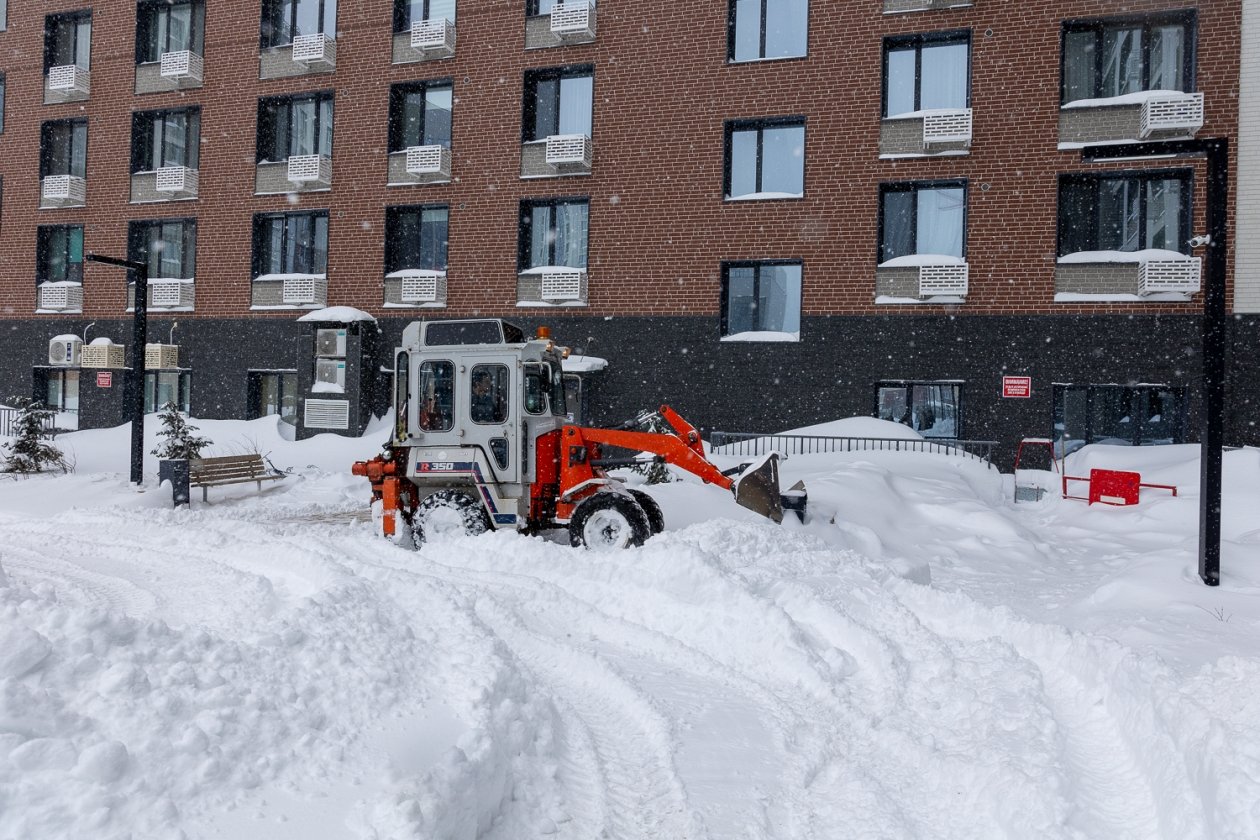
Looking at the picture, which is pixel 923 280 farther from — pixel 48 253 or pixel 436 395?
pixel 48 253

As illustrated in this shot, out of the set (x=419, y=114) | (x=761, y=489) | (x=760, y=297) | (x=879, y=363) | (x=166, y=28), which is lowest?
(x=761, y=489)

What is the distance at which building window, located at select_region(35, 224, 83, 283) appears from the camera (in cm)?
2577

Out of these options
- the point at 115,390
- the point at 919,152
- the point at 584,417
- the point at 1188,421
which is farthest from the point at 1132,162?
the point at 115,390

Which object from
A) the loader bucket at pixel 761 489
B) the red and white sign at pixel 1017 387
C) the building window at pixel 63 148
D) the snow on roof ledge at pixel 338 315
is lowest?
the loader bucket at pixel 761 489

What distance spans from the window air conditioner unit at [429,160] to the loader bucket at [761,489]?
1434 centimetres

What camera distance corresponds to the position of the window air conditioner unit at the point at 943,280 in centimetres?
1833

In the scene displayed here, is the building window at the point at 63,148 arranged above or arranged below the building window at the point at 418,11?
below

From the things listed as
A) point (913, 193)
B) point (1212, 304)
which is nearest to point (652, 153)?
point (913, 193)

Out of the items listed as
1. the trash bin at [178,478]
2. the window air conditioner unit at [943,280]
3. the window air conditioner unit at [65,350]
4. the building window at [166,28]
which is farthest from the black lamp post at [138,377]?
the window air conditioner unit at [943,280]

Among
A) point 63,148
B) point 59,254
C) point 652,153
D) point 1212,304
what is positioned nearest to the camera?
point 1212,304

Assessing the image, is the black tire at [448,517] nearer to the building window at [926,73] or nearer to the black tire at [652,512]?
the black tire at [652,512]

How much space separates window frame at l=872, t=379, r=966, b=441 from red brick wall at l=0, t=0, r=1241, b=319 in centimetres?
158

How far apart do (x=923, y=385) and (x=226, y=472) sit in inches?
569

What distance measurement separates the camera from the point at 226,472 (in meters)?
15.4
